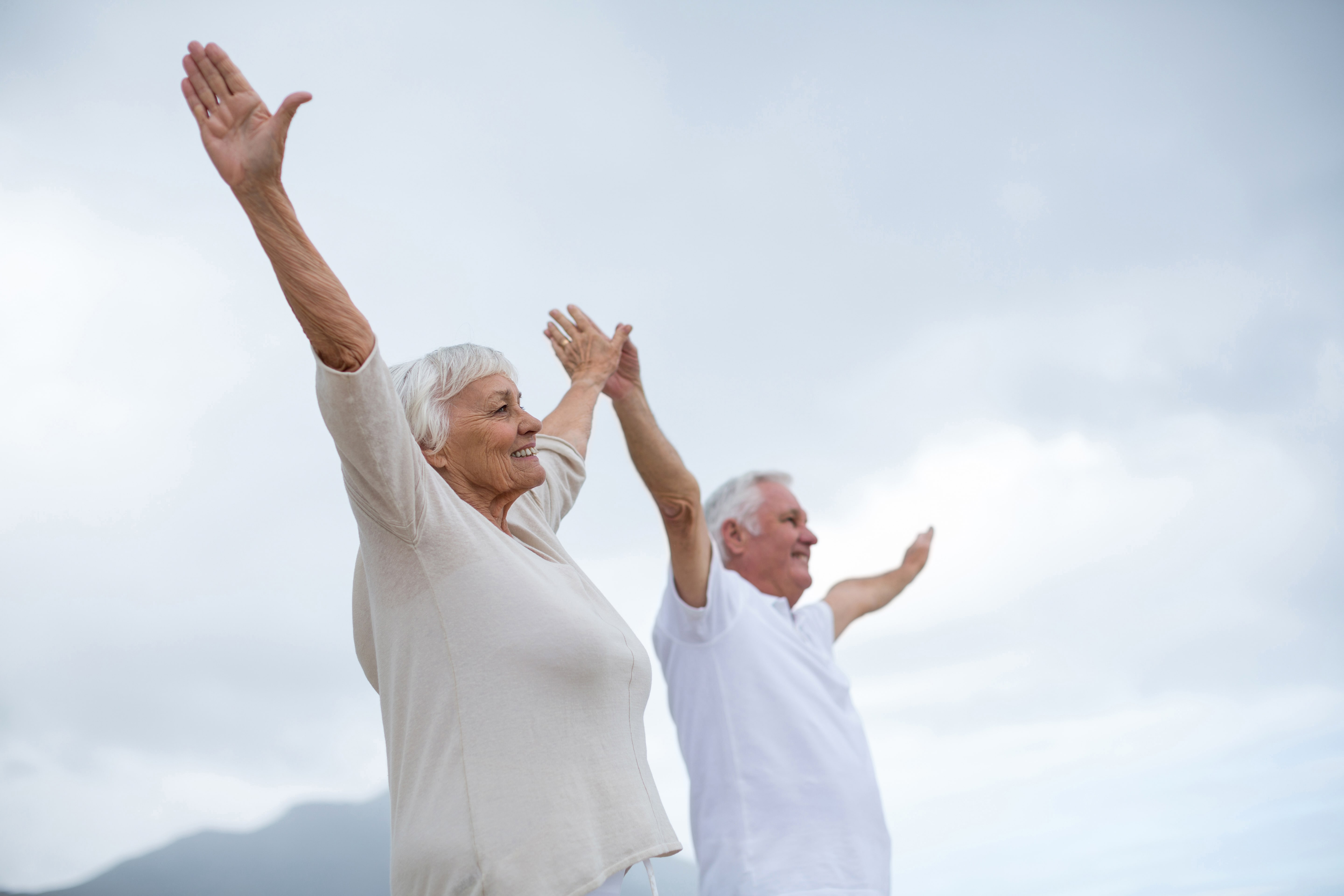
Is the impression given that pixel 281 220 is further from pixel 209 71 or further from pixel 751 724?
pixel 751 724

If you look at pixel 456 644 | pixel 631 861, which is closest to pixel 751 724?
pixel 631 861

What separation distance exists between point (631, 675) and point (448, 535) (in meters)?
0.40

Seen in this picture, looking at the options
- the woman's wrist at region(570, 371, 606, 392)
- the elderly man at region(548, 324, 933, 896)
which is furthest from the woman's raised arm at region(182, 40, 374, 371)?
the elderly man at region(548, 324, 933, 896)

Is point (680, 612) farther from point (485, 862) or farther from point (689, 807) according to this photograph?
point (485, 862)

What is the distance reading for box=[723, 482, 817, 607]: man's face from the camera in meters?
3.44

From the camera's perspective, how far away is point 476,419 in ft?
6.08

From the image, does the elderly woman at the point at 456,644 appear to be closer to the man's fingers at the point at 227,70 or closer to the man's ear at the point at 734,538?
the man's fingers at the point at 227,70

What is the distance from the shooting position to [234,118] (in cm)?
139

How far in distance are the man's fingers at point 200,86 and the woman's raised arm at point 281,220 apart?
0.02m

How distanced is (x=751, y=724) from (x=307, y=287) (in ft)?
5.89

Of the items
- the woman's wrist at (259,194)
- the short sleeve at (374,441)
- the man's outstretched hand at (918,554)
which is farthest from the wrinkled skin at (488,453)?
the man's outstretched hand at (918,554)

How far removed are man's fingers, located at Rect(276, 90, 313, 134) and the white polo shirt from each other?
69.7 inches

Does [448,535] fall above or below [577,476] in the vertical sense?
below

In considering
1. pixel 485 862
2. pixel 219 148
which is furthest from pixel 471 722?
pixel 219 148
